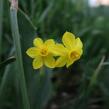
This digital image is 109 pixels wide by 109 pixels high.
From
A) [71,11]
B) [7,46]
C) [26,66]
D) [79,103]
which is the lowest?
[79,103]

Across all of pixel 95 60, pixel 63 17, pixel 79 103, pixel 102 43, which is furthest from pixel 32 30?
pixel 102 43

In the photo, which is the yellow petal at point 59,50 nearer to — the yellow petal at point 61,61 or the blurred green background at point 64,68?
the yellow petal at point 61,61

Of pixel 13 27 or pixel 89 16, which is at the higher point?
pixel 89 16

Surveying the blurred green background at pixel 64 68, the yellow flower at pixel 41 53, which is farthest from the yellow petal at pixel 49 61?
the blurred green background at pixel 64 68

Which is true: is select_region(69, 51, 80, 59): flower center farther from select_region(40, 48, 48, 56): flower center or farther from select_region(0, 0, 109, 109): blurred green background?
select_region(0, 0, 109, 109): blurred green background

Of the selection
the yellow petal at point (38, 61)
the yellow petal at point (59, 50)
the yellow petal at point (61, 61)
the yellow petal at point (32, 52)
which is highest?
the yellow petal at point (32, 52)

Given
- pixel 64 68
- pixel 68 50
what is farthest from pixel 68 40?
pixel 64 68

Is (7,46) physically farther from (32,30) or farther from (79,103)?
(32,30)

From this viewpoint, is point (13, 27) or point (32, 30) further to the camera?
point (32, 30)

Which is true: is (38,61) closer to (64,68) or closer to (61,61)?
(61,61)
